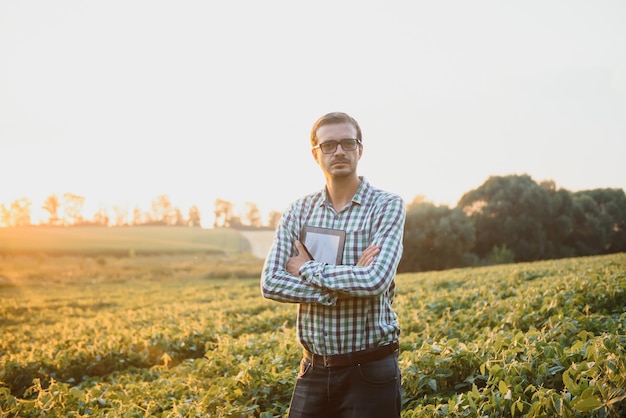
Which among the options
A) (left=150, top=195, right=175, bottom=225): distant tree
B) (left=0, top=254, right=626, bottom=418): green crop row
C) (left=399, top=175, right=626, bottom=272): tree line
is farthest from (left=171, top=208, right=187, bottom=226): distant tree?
(left=0, top=254, right=626, bottom=418): green crop row

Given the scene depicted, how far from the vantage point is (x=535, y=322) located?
20.6 ft

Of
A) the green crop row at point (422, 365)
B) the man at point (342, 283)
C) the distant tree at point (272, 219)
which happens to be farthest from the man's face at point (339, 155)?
the distant tree at point (272, 219)

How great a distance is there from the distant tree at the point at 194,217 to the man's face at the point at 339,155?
7998 cm

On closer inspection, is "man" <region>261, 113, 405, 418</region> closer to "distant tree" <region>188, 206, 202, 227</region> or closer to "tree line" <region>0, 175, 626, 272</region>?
"tree line" <region>0, 175, 626, 272</region>

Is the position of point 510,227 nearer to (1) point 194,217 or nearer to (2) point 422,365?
(2) point 422,365

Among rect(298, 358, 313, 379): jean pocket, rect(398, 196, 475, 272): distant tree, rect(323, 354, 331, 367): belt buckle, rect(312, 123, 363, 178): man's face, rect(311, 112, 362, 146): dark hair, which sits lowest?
rect(398, 196, 475, 272): distant tree

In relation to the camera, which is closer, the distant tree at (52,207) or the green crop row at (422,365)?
the green crop row at (422,365)

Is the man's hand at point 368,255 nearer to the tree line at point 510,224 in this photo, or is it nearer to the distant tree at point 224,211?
the tree line at point 510,224

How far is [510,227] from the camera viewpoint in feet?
154

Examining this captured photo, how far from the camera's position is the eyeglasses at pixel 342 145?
10.7 ft

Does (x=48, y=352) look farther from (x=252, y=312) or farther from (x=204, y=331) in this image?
(x=252, y=312)

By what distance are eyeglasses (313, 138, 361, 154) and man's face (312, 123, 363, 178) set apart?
0.02 meters

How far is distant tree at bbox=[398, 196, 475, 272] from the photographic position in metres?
43.9

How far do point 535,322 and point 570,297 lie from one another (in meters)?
0.89
